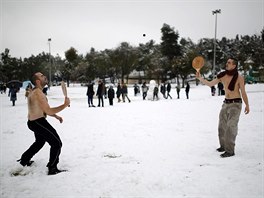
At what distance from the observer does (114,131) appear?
8.48 meters

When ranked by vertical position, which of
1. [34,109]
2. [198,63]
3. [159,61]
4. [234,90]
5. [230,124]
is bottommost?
[230,124]

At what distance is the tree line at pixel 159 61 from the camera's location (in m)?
52.3

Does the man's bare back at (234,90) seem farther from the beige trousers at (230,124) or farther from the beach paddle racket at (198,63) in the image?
the beach paddle racket at (198,63)

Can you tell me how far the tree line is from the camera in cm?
5234

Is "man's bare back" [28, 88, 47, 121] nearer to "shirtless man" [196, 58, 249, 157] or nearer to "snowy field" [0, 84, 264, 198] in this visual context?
"snowy field" [0, 84, 264, 198]

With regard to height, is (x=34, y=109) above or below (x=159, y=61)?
below

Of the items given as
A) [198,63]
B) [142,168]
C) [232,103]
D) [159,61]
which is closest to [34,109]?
[142,168]

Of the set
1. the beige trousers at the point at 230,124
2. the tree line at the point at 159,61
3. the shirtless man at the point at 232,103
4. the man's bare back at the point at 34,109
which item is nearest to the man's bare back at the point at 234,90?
the shirtless man at the point at 232,103

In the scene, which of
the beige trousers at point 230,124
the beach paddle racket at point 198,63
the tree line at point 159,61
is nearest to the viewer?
the beige trousers at point 230,124

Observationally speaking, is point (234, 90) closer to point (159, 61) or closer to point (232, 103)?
point (232, 103)

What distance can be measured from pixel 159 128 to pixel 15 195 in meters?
5.77

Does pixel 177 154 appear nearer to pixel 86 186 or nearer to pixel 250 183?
pixel 250 183

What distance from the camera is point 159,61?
192ft

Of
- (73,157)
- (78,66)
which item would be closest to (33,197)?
(73,157)
